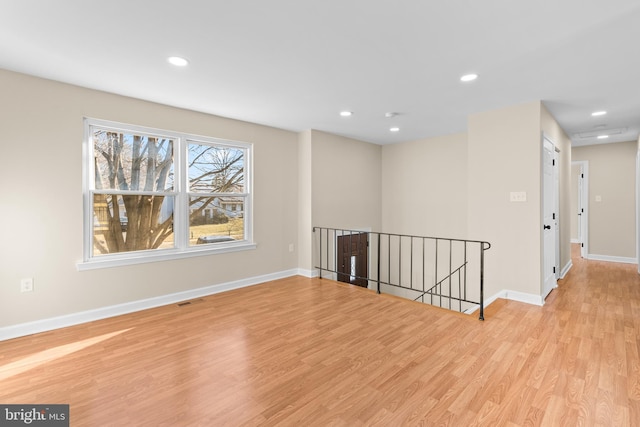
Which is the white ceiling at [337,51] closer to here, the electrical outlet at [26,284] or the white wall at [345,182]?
the white wall at [345,182]

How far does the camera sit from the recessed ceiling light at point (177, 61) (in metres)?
2.54

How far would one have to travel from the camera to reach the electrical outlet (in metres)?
2.86

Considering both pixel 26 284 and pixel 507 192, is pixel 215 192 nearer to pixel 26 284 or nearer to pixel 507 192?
pixel 26 284

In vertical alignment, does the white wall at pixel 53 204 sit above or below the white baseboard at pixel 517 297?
above

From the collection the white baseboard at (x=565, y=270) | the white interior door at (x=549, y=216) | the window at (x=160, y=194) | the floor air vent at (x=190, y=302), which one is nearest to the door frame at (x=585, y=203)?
the white baseboard at (x=565, y=270)

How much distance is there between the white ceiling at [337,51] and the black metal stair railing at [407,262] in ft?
Result: 7.45

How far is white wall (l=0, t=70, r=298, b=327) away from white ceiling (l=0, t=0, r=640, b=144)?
248 millimetres

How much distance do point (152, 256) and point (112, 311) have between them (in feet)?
2.32

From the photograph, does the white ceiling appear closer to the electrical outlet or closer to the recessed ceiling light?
the recessed ceiling light

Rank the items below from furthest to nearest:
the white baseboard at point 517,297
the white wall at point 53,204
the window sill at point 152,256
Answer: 1. the white baseboard at point 517,297
2. the window sill at point 152,256
3. the white wall at point 53,204

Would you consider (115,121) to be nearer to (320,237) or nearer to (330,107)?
(330,107)

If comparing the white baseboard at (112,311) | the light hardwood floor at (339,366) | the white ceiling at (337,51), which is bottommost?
the light hardwood floor at (339,366)

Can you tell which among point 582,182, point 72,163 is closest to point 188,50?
point 72,163

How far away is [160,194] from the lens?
3785 mm
